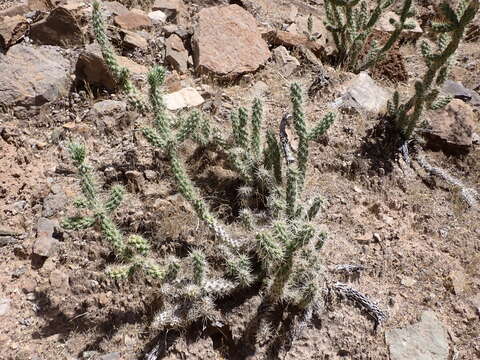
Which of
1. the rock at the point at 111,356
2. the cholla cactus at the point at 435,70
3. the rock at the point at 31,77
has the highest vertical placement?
the cholla cactus at the point at 435,70

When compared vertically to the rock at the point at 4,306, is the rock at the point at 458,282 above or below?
above

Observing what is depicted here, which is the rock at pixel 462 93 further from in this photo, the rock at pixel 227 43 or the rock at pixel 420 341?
the rock at pixel 420 341

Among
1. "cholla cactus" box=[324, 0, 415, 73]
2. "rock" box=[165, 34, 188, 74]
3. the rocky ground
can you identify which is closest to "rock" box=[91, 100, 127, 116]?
the rocky ground

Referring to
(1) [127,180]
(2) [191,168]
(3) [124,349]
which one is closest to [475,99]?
(2) [191,168]

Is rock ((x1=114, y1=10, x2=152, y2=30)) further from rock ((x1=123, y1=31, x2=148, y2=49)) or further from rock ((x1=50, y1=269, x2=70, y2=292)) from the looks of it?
rock ((x1=50, y1=269, x2=70, y2=292))

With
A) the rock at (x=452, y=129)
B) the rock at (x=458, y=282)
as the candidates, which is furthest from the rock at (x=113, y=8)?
the rock at (x=458, y=282)

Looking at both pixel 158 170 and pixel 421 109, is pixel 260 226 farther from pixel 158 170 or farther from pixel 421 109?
pixel 421 109
